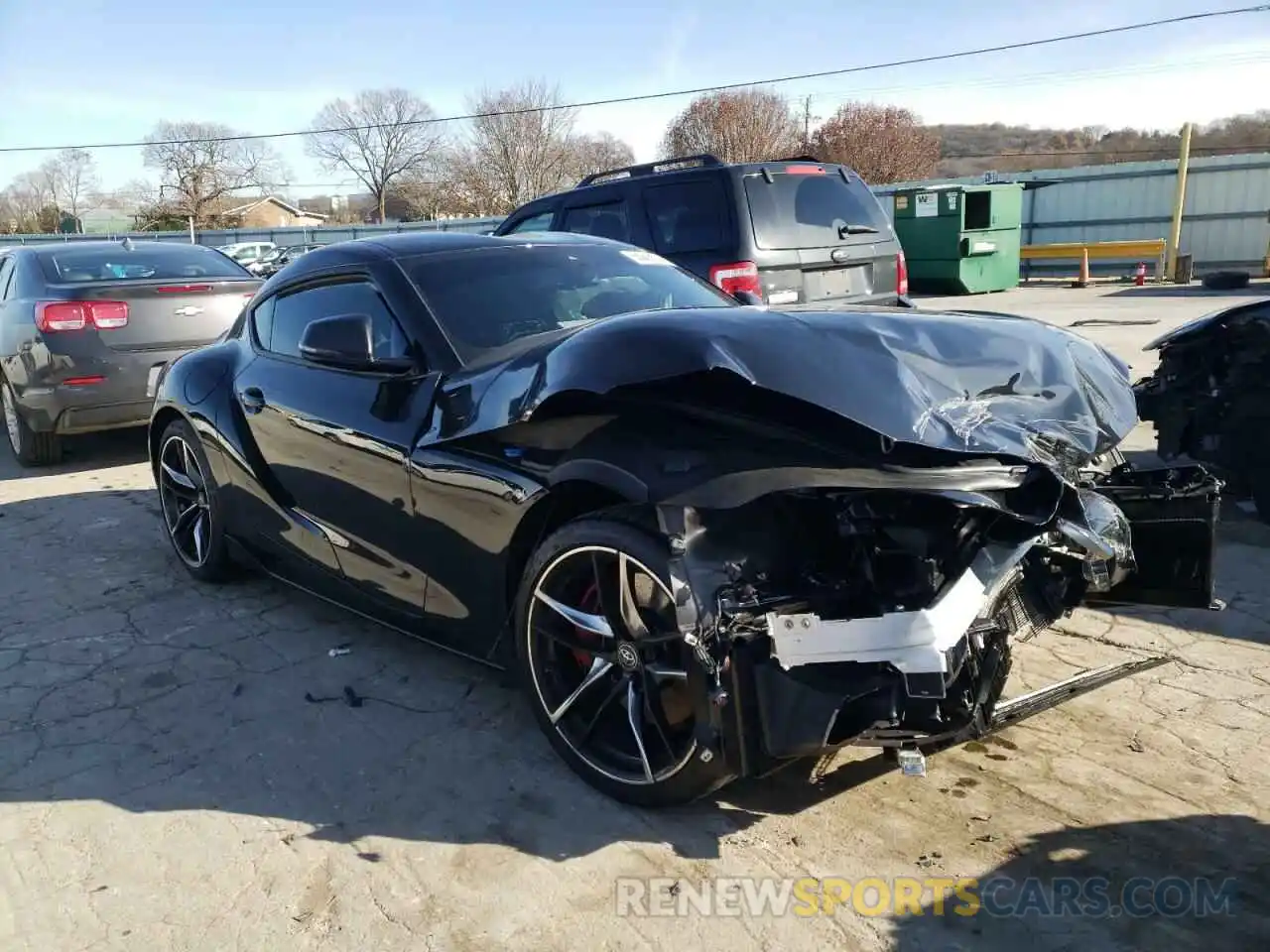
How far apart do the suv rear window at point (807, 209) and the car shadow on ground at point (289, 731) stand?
14.8ft

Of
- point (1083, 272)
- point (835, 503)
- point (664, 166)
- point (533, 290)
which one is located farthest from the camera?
point (1083, 272)

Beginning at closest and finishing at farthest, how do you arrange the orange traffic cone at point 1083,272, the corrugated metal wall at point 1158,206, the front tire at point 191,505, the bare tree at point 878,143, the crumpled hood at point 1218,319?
the front tire at point 191,505, the crumpled hood at point 1218,319, the orange traffic cone at point 1083,272, the corrugated metal wall at point 1158,206, the bare tree at point 878,143

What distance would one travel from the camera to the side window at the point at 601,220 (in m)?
8.09

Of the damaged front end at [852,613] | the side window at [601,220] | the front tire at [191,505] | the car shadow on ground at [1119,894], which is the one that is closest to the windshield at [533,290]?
the damaged front end at [852,613]

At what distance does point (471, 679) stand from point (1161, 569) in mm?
2420

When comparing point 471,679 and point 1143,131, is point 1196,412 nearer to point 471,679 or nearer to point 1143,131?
point 471,679

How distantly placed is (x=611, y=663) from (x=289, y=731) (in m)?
1.33

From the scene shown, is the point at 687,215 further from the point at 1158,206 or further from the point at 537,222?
the point at 1158,206

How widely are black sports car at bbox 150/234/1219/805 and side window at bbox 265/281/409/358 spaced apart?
24mm

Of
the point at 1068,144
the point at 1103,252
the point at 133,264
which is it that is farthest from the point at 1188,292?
the point at 1068,144

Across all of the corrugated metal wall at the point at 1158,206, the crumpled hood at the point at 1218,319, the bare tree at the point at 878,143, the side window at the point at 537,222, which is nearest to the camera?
the crumpled hood at the point at 1218,319

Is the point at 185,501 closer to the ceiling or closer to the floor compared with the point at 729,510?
closer to the floor

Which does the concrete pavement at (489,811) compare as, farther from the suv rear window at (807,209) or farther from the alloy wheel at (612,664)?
the suv rear window at (807,209)

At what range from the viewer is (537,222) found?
906 centimetres
